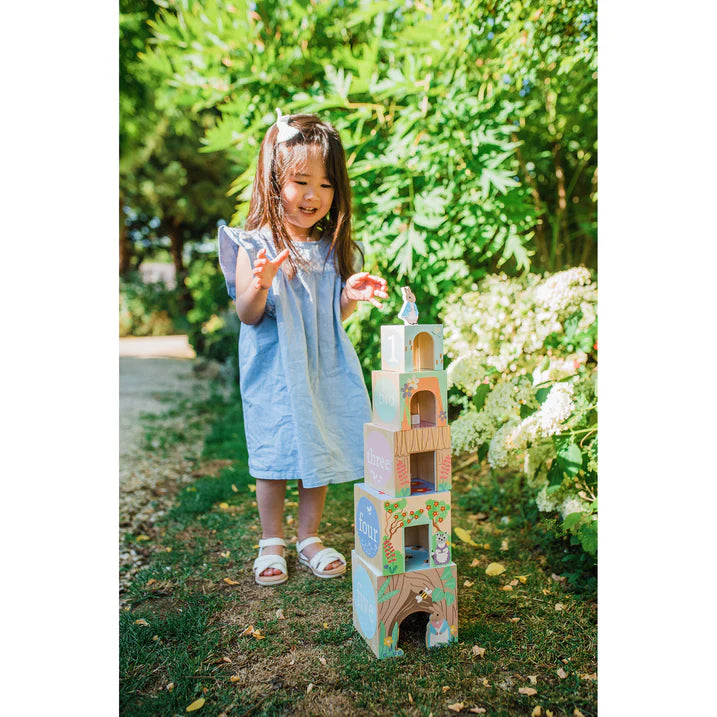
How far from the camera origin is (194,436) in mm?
4812

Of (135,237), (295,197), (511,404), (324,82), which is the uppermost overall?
(135,237)

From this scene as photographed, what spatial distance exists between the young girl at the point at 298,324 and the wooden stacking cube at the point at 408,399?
1.23 ft

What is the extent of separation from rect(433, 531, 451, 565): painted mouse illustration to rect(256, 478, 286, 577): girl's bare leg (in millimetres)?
748

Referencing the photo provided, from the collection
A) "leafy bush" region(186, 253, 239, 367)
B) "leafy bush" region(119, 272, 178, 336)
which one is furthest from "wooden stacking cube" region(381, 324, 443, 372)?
"leafy bush" region(119, 272, 178, 336)

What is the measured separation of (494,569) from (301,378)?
1099 mm

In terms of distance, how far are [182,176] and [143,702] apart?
14.9m

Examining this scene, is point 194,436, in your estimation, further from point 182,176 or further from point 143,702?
point 182,176

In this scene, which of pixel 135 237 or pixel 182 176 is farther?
pixel 135 237

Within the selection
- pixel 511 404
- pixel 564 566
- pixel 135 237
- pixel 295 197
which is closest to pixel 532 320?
pixel 511 404

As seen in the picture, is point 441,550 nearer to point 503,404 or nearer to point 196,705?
point 196,705

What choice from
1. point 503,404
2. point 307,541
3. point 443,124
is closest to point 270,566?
point 307,541

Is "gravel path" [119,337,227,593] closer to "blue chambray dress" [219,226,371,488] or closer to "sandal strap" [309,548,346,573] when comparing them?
"sandal strap" [309,548,346,573]

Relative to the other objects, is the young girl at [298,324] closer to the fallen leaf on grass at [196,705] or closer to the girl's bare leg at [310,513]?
the girl's bare leg at [310,513]

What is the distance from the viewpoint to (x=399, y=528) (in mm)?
1750
